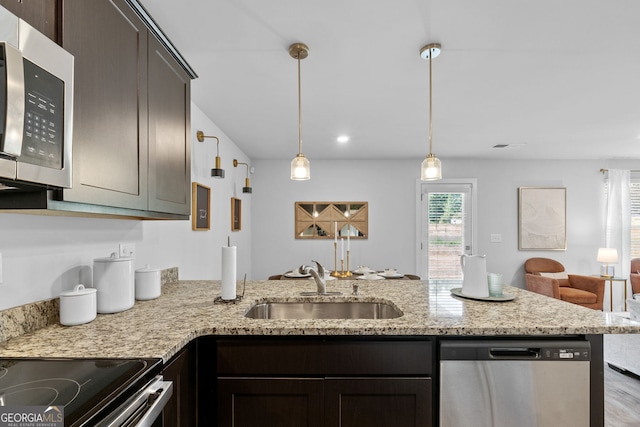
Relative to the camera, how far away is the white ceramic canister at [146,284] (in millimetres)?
1659

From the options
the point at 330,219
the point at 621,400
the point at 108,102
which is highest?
the point at 108,102

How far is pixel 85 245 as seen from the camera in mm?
1479

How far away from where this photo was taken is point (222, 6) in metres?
1.51

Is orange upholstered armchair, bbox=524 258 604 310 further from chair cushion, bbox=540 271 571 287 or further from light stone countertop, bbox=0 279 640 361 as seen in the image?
light stone countertop, bbox=0 279 640 361

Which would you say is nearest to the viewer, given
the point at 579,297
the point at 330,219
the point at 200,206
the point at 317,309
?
the point at 317,309

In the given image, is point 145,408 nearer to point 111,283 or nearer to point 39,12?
point 111,283

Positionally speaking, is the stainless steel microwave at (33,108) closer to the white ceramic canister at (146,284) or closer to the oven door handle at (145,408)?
the oven door handle at (145,408)

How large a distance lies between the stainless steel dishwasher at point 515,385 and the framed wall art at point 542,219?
4313 millimetres

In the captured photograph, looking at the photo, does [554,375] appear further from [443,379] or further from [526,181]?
[526,181]

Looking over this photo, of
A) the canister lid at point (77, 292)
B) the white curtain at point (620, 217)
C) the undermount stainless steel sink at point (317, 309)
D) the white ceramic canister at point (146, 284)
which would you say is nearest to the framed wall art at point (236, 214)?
the white ceramic canister at point (146, 284)

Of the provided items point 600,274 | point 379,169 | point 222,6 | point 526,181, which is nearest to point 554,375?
point 222,6

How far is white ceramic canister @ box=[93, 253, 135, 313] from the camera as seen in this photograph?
4.59 ft

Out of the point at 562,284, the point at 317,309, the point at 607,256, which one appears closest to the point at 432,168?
the point at 317,309

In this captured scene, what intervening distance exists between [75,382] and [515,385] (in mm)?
1484
